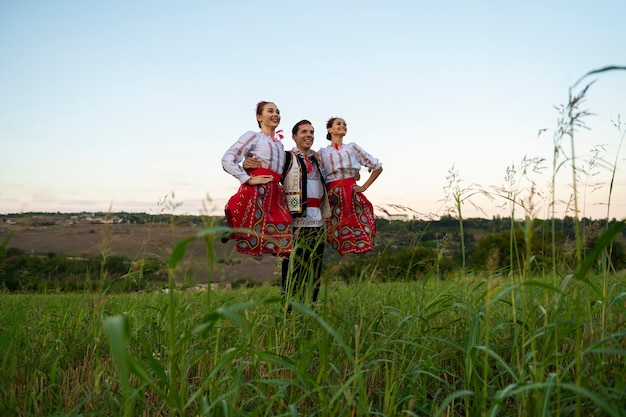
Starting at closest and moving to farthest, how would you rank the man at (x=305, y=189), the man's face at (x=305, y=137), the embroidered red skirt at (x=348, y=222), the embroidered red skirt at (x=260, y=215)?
the embroidered red skirt at (x=260, y=215)
the man at (x=305, y=189)
the embroidered red skirt at (x=348, y=222)
the man's face at (x=305, y=137)

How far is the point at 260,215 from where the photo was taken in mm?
4316

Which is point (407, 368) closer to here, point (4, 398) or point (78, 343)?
point (4, 398)

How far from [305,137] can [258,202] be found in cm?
82

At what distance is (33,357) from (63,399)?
0.56m

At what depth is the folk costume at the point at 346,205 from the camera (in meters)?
4.62

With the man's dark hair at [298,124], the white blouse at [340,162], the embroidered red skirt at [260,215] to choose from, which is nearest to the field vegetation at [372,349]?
the embroidered red skirt at [260,215]

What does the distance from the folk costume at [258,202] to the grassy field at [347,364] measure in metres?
1.17

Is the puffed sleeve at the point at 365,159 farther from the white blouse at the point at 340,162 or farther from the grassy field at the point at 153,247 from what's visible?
the grassy field at the point at 153,247

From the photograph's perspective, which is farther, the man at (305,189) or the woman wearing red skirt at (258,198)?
the man at (305,189)

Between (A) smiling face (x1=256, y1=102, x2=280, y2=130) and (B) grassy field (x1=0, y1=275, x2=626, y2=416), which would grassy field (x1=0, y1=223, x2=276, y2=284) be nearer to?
(B) grassy field (x1=0, y1=275, x2=626, y2=416)

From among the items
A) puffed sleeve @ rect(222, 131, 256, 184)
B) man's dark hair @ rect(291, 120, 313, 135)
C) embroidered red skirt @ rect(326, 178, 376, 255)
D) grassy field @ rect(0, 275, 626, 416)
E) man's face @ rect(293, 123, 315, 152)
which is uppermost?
man's dark hair @ rect(291, 120, 313, 135)

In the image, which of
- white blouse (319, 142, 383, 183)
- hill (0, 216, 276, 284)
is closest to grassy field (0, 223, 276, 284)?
hill (0, 216, 276, 284)

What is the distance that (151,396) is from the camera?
2.23 meters

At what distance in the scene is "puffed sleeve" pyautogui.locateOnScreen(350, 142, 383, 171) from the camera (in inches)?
197
